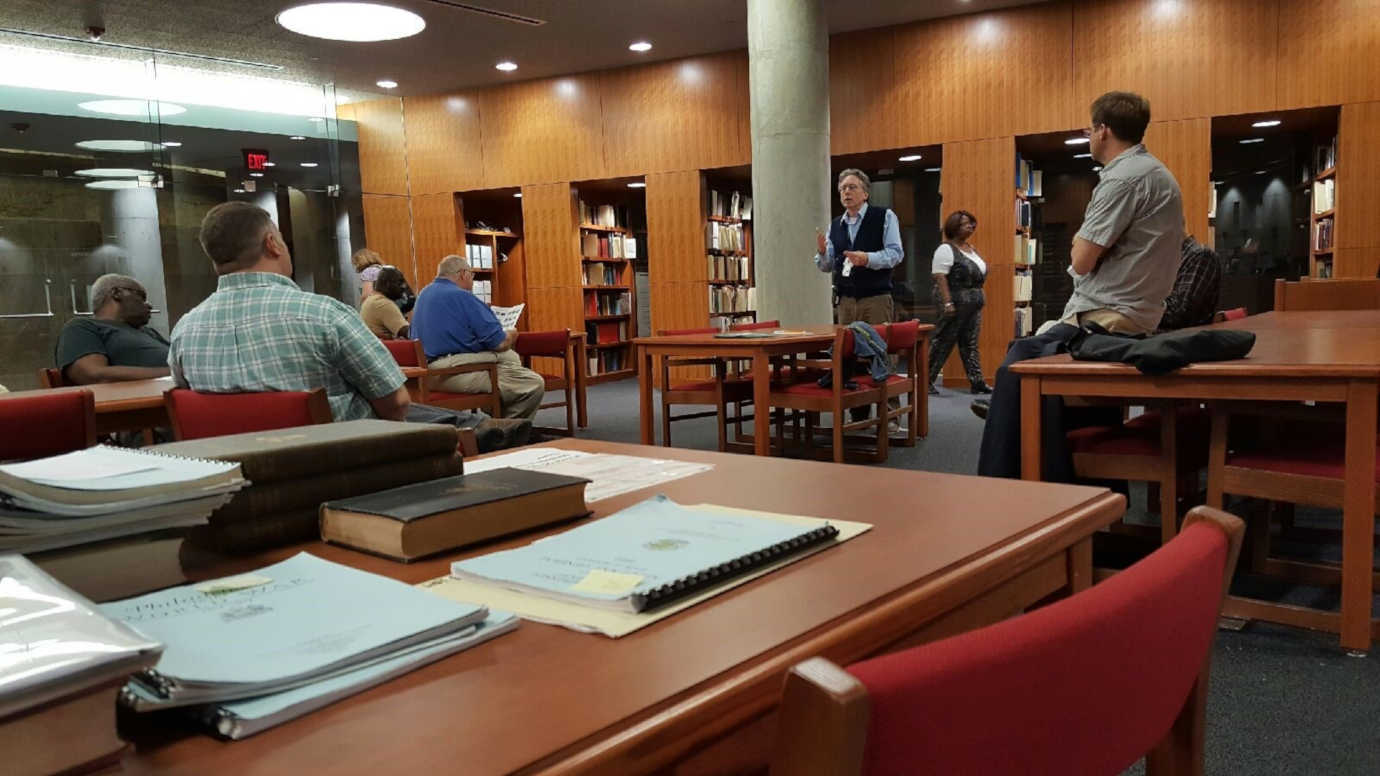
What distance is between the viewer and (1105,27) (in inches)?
311

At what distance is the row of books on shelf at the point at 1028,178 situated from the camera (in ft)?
27.9

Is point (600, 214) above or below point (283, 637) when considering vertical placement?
above

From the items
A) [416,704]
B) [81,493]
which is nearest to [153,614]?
[81,493]

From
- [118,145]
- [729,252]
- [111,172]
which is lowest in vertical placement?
[729,252]

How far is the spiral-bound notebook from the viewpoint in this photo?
29.3 inches

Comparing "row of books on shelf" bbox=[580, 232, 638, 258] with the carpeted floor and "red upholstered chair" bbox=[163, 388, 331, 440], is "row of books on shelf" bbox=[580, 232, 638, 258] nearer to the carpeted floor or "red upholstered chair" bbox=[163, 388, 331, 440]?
the carpeted floor

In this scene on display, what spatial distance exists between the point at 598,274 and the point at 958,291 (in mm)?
4722

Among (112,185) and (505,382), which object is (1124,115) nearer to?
(505,382)

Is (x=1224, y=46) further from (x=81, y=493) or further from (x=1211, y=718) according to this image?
(x=81, y=493)

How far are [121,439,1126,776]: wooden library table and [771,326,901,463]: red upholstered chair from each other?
11.1 ft

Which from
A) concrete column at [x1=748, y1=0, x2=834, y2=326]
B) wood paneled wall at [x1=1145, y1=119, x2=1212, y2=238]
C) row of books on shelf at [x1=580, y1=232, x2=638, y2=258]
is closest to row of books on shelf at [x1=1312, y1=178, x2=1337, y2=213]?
wood paneled wall at [x1=1145, y1=119, x2=1212, y2=238]

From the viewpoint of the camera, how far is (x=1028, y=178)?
882 cm

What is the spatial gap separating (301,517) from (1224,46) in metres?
8.72

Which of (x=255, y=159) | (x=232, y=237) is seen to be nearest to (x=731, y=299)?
(x=255, y=159)
